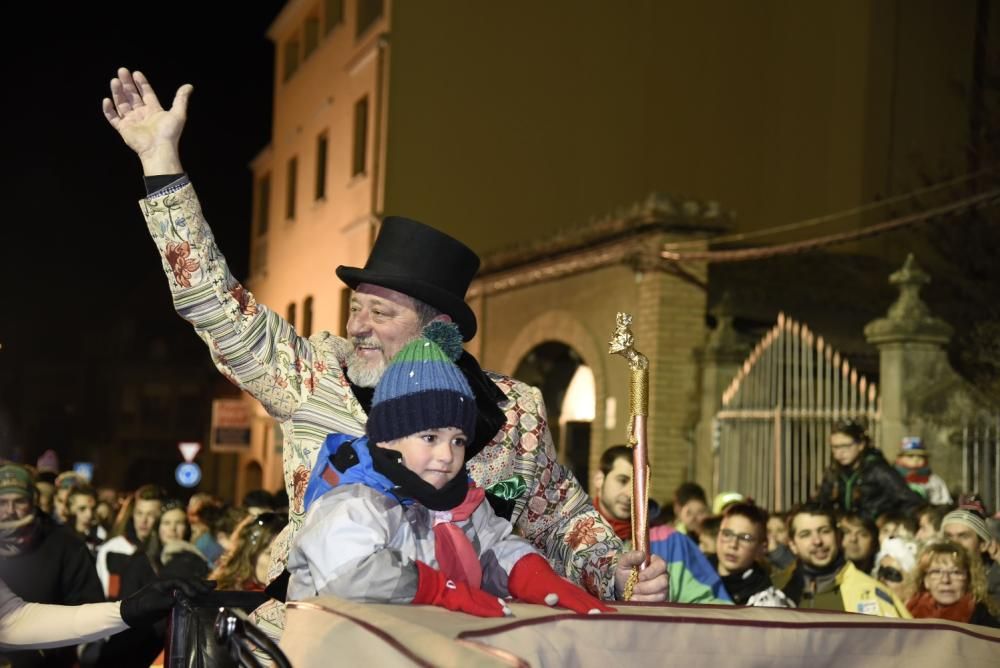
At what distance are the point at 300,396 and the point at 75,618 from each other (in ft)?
3.13

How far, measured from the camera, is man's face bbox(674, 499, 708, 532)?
445 inches

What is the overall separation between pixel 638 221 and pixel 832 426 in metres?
3.35

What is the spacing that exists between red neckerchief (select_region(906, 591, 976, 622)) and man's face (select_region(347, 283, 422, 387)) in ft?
14.4

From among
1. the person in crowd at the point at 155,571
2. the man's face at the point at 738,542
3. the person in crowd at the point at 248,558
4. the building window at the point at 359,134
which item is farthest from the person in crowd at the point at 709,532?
the building window at the point at 359,134

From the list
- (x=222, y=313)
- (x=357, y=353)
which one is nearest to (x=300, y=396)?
(x=357, y=353)

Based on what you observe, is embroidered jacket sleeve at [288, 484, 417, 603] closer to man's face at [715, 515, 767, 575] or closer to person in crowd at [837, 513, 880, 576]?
man's face at [715, 515, 767, 575]

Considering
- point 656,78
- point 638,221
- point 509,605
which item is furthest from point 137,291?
point 509,605

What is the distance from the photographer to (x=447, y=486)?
10.5 ft

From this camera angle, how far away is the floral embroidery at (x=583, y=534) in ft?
13.2

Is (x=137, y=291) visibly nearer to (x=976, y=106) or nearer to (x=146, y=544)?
(x=976, y=106)

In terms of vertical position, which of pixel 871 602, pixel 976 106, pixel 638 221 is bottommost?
pixel 871 602

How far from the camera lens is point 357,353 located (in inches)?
157

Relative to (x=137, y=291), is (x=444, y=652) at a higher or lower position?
lower

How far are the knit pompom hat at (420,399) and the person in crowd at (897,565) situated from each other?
5433 millimetres
